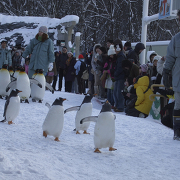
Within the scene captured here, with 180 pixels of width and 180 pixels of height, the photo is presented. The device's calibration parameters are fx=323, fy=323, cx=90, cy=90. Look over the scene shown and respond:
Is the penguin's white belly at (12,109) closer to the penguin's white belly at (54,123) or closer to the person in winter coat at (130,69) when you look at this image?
the penguin's white belly at (54,123)

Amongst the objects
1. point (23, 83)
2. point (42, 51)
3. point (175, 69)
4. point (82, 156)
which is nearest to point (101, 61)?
point (42, 51)

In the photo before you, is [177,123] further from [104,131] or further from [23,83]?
[23,83]

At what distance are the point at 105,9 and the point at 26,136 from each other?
2357 centimetres

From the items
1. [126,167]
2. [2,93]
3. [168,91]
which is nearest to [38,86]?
[2,93]

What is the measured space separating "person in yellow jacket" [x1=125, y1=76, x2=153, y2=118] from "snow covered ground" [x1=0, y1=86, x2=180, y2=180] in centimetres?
151

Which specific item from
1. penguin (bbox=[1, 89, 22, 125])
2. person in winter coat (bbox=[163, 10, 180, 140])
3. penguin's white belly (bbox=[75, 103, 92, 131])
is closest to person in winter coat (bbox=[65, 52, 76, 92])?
penguin (bbox=[1, 89, 22, 125])

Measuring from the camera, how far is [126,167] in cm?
289

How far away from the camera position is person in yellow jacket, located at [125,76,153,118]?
6.21m

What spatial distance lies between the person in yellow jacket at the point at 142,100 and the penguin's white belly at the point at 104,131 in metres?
2.94

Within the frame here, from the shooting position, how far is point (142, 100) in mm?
6250

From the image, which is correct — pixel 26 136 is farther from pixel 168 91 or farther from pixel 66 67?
pixel 66 67

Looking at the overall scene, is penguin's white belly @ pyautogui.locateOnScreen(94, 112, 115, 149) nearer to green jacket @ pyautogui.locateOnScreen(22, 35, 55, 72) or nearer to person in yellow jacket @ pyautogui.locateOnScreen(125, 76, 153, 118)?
person in yellow jacket @ pyautogui.locateOnScreen(125, 76, 153, 118)

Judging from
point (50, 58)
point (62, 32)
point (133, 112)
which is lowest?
point (133, 112)

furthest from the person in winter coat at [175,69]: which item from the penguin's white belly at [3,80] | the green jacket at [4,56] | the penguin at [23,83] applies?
the green jacket at [4,56]
